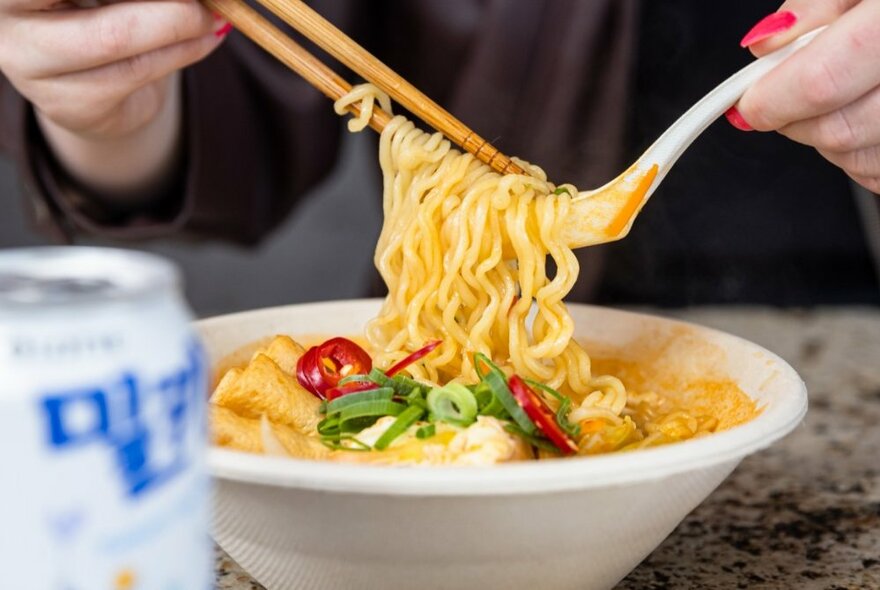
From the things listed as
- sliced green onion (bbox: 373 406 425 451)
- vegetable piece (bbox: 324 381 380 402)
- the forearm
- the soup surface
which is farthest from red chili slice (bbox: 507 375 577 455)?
the forearm

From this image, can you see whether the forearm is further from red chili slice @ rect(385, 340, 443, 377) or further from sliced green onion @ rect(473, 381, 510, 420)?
sliced green onion @ rect(473, 381, 510, 420)

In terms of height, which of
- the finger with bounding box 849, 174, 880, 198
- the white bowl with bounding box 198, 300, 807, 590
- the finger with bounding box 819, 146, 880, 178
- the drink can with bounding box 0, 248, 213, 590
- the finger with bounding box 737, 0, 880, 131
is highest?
the finger with bounding box 737, 0, 880, 131

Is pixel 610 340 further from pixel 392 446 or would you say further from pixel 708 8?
pixel 708 8

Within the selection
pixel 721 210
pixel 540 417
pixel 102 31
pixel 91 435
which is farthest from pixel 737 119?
pixel 721 210

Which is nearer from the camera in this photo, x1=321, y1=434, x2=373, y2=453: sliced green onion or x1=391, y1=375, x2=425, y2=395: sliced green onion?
x1=321, y1=434, x2=373, y2=453: sliced green onion

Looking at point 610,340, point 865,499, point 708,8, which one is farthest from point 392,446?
point 708,8

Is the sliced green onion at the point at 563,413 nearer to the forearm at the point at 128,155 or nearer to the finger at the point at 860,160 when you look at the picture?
the finger at the point at 860,160

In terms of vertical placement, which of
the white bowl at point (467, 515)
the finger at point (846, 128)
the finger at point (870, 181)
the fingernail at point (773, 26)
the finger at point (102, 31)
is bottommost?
the white bowl at point (467, 515)

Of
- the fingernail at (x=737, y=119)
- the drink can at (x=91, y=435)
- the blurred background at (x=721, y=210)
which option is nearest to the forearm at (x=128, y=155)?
the blurred background at (x=721, y=210)
